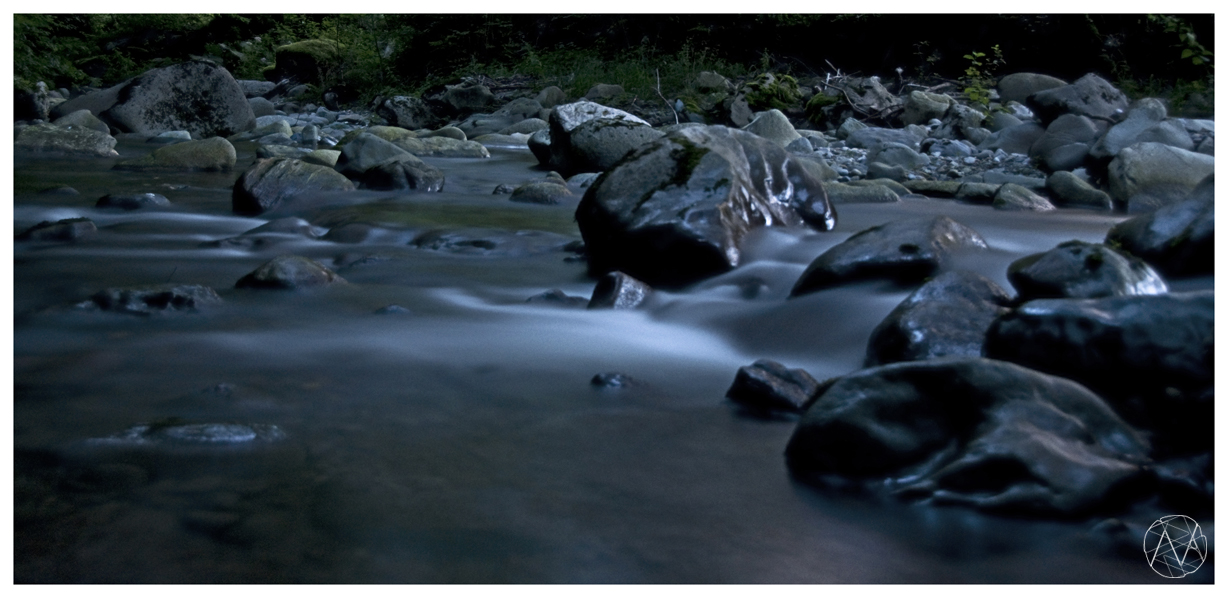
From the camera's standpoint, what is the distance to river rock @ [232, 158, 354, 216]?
664 centimetres

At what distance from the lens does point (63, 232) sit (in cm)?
523

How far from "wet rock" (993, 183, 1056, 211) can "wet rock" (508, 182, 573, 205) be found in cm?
327

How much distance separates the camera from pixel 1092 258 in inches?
118

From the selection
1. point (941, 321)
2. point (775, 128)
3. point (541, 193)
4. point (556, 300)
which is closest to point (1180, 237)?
point (941, 321)

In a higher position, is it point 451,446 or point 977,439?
point 977,439

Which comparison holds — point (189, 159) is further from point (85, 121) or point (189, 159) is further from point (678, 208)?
point (678, 208)

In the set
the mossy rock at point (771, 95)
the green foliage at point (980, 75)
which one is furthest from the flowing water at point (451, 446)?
the mossy rock at point (771, 95)

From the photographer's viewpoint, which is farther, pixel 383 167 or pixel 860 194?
pixel 383 167

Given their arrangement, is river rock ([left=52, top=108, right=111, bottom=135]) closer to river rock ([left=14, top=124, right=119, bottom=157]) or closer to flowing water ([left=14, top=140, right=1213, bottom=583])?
river rock ([left=14, top=124, right=119, bottom=157])

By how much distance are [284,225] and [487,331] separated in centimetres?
281

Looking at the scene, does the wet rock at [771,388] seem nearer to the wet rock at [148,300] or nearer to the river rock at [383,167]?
the wet rock at [148,300]

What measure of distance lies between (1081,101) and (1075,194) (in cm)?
370

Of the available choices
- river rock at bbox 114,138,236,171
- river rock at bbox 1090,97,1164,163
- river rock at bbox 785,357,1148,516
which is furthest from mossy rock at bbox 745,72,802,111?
river rock at bbox 785,357,1148,516

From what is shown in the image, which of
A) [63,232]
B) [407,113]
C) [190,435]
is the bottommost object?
[407,113]
